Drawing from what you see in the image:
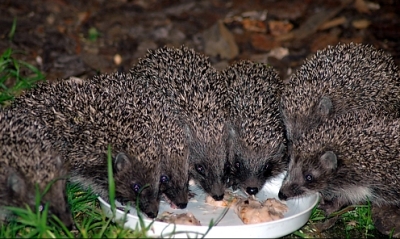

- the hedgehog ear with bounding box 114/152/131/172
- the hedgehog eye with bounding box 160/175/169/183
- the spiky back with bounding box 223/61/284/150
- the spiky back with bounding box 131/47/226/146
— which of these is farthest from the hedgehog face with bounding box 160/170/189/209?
the spiky back with bounding box 223/61/284/150

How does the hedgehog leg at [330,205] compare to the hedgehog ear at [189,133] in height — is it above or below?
below

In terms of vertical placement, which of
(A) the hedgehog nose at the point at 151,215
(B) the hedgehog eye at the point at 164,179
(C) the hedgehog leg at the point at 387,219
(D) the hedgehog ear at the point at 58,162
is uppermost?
(D) the hedgehog ear at the point at 58,162

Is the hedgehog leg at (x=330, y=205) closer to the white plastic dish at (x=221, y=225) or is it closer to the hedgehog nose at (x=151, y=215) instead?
the white plastic dish at (x=221, y=225)

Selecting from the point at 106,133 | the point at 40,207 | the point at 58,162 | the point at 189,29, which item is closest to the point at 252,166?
the point at 106,133

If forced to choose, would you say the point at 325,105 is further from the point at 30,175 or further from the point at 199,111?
the point at 30,175

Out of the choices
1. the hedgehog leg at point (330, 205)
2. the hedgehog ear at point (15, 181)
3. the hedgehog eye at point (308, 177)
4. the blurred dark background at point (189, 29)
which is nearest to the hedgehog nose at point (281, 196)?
the hedgehog eye at point (308, 177)

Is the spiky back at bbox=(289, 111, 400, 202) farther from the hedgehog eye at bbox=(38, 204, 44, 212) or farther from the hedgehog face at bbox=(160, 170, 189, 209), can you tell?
the hedgehog eye at bbox=(38, 204, 44, 212)

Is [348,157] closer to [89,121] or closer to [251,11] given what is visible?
[89,121]
